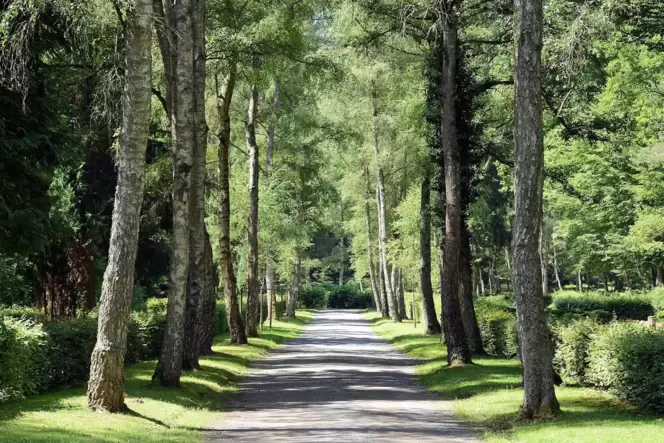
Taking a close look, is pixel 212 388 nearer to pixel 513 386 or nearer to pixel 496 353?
pixel 513 386

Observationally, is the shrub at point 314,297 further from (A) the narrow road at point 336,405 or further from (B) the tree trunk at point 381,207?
(A) the narrow road at point 336,405

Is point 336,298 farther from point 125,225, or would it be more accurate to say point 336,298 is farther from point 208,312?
point 125,225

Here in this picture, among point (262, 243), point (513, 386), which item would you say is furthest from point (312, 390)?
point (262, 243)

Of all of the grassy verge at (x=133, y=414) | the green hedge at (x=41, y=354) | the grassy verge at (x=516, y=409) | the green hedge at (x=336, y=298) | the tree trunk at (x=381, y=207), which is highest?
the tree trunk at (x=381, y=207)

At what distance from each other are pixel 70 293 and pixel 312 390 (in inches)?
513

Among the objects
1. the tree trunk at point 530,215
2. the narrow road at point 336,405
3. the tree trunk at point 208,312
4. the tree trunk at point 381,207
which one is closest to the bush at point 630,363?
the tree trunk at point 530,215

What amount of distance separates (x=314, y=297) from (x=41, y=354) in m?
85.5

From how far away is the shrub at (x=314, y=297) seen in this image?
98438 mm

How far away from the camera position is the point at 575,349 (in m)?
16.6

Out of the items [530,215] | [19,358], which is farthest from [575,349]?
[19,358]

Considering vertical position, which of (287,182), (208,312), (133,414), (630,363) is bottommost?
(133,414)

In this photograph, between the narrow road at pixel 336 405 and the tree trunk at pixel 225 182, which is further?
the tree trunk at pixel 225 182

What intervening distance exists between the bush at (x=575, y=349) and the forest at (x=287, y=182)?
58 mm

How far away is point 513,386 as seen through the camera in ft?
54.9
